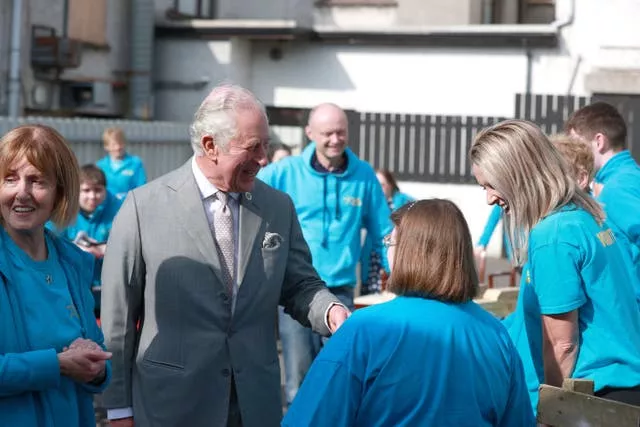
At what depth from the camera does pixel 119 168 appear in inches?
578

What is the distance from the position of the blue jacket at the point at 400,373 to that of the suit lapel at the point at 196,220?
129 cm

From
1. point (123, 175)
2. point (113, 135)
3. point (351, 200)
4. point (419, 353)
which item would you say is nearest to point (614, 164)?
point (351, 200)

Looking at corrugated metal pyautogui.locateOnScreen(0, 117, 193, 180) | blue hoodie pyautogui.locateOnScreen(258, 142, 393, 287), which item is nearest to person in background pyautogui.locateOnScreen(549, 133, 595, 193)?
blue hoodie pyautogui.locateOnScreen(258, 142, 393, 287)

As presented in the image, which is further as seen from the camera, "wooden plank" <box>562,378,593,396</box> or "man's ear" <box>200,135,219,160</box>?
"man's ear" <box>200,135,219,160</box>

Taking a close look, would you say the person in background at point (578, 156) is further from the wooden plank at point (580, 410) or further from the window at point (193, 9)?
the window at point (193, 9)

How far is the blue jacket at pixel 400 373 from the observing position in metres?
3.49

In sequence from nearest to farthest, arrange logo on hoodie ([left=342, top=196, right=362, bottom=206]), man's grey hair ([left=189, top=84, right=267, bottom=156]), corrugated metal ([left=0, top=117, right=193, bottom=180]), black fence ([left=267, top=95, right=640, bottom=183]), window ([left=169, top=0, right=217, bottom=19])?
man's grey hair ([left=189, top=84, right=267, bottom=156]) < logo on hoodie ([left=342, top=196, right=362, bottom=206]) < corrugated metal ([left=0, top=117, right=193, bottom=180]) < black fence ([left=267, top=95, right=640, bottom=183]) < window ([left=169, top=0, right=217, bottom=19])

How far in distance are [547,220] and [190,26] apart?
66.7ft

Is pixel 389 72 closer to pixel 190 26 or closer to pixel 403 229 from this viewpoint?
pixel 190 26

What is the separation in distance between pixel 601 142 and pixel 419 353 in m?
2.94

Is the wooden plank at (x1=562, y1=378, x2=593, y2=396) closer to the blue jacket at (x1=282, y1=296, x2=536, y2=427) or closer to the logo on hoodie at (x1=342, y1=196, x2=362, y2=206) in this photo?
the blue jacket at (x1=282, y1=296, x2=536, y2=427)

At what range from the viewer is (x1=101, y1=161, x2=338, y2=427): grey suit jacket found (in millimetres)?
4734

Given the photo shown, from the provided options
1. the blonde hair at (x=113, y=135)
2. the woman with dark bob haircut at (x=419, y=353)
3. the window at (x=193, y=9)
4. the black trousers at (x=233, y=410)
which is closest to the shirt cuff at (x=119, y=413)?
the black trousers at (x=233, y=410)

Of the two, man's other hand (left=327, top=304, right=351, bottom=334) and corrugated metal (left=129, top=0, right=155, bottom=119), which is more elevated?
corrugated metal (left=129, top=0, right=155, bottom=119)
